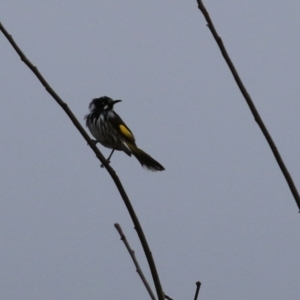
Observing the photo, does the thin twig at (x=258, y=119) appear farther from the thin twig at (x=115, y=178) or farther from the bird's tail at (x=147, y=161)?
the bird's tail at (x=147, y=161)

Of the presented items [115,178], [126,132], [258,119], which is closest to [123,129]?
[126,132]

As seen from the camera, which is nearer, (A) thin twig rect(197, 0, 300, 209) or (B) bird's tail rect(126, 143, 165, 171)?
(A) thin twig rect(197, 0, 300, 209)

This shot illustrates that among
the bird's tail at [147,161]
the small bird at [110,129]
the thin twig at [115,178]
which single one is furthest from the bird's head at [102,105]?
the thin twig at [115,178]

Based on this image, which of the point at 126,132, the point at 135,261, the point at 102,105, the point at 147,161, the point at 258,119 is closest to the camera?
the point at 258,119

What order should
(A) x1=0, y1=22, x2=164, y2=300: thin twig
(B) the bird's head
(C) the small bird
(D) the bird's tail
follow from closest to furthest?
(A) x1=0, y1=22, x2=164, y2=300: thin twig → (D) the bird's tail → (C) the small bird → (B) the bird's head

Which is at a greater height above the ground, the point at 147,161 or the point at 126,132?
the point at 126,132

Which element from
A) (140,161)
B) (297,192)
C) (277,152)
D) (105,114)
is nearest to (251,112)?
(277,152)

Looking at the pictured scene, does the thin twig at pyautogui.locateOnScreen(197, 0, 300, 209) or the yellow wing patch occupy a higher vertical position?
the yellow wing patch

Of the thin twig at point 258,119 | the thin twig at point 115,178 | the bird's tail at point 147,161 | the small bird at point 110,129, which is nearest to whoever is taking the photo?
the thin twig at point 258,119

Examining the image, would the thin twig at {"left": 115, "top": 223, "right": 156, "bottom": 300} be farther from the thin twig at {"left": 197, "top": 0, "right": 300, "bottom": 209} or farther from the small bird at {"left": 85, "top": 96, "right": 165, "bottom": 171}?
the small bird at {"left": 85, "top": 96, "right": 165, "bottom": 171}

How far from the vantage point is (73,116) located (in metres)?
2.78

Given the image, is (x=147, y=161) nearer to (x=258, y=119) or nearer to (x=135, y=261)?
(x=135, y=261)

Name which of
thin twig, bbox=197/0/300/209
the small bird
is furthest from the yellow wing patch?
thin twig, bbox=197/0/300/209

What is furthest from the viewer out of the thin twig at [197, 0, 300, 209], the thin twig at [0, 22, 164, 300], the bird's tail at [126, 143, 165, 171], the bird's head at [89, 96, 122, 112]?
the bird's head at [89, 96, 122, 112]
